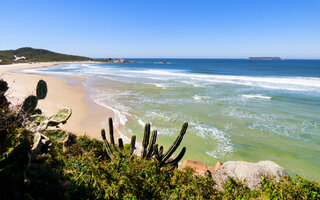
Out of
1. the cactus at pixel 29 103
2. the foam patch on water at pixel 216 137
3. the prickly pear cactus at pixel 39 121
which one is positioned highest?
the cactus at pixel 29 103

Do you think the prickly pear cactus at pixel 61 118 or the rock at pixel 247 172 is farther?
the prickly pear cactus at pixel 61 118

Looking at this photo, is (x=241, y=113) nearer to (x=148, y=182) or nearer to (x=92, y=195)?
(x=148, y=182)

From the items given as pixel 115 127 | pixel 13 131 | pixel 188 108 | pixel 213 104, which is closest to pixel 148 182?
pixel 13 131

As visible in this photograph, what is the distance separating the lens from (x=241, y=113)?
599 inches

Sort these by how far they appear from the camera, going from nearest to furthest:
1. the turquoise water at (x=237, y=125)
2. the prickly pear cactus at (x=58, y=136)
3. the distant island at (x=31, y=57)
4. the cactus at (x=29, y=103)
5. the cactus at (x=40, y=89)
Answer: the cactus at (x=29, y=103), the prickly pear cactus at (x=58, y=136), the cactus at (x=40, y=89), the turquoise water at (x=237, y=125), the distant island at (x=31, y=57)

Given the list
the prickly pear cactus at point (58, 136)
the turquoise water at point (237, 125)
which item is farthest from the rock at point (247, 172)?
the prickly pear cactus at point (58, 136)

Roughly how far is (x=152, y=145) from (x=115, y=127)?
6066 millimetres

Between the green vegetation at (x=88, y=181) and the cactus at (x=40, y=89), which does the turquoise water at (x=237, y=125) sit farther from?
the cactus at (x=40, y=89)

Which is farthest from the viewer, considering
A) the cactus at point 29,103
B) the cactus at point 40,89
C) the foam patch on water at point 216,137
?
the foam patch on water at point 216,137

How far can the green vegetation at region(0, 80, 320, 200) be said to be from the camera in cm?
250

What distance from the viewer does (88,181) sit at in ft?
12.2

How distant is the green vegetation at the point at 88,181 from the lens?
2.50 metres

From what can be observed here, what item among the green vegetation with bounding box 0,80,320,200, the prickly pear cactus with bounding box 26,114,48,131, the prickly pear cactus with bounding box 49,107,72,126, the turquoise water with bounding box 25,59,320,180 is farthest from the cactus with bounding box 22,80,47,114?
the turquoise water with bounding box 25,59,320,180

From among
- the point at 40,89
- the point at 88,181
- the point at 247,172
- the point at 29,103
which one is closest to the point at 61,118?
the point at 29,103
